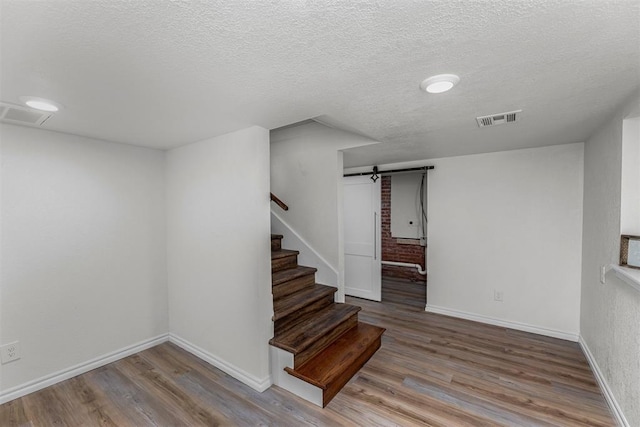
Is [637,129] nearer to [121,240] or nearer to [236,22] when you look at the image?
[236,22]

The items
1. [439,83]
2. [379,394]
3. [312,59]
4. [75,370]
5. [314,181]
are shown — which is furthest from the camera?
[314,181]

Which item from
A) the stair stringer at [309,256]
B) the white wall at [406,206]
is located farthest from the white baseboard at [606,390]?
the white wall at [406,206]

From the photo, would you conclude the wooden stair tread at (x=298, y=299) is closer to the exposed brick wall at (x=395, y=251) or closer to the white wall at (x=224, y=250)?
the white wall at (x=224, y=250)

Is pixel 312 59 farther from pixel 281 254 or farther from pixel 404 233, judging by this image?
pixel 404 233

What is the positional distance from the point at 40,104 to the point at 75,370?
2.23 metres

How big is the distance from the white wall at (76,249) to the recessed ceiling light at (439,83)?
2.79 m

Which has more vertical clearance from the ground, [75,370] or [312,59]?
[312,59]

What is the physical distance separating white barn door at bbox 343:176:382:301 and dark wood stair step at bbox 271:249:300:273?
1.33 meters

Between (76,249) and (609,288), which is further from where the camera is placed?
(76,249)

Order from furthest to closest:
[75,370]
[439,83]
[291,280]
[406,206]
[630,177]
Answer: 1. [406,206]
2. [291,280]
3. [75,370]
4. [630,177]
5. [439,83]

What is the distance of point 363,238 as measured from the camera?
445 cm

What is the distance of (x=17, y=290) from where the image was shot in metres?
2.19

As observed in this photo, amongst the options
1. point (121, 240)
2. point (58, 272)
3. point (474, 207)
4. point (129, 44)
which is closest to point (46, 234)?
point (58, 272)

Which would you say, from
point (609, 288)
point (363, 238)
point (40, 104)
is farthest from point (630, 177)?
point (40, 104)
